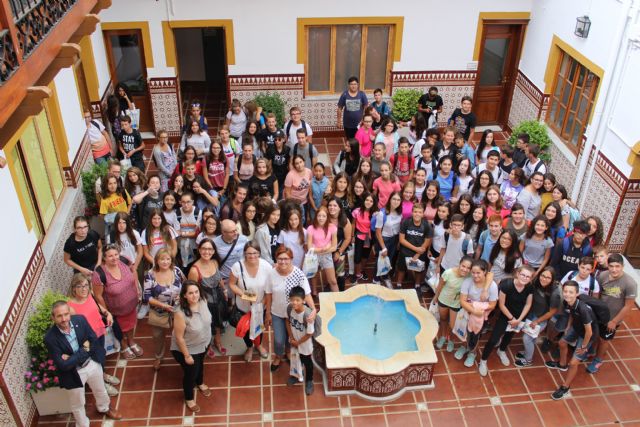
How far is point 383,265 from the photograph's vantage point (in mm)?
8336

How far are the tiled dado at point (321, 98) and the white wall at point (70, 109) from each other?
3.63m

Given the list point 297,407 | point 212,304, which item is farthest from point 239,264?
point 297,407

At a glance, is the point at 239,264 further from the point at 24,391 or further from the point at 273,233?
the point at 24,391

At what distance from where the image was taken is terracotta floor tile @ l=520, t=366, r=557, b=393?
23.8 feet

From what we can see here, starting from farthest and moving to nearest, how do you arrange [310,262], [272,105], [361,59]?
1. [361,59]
2. [272,105]
3. [310,262]

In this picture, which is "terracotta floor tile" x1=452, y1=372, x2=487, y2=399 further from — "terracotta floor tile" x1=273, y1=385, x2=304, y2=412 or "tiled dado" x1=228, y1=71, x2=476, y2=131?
"tiled dado" x1=228, y1=71, x2=476, y2=131

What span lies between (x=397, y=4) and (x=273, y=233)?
6.43m

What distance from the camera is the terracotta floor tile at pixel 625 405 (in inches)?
274

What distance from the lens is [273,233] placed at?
A: 7680 mm

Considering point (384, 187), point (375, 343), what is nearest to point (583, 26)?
point (384, 187)

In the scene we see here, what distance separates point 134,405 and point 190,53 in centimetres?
1100

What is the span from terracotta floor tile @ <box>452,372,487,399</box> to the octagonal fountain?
34 cm

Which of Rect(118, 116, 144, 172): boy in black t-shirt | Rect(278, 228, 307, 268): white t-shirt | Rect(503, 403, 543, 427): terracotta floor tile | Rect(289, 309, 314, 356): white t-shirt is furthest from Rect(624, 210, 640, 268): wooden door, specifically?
Rect(118, 116, 144, 172): boy in black t-shirt

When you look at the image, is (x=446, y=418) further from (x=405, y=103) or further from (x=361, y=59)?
(x=361, y=59)
